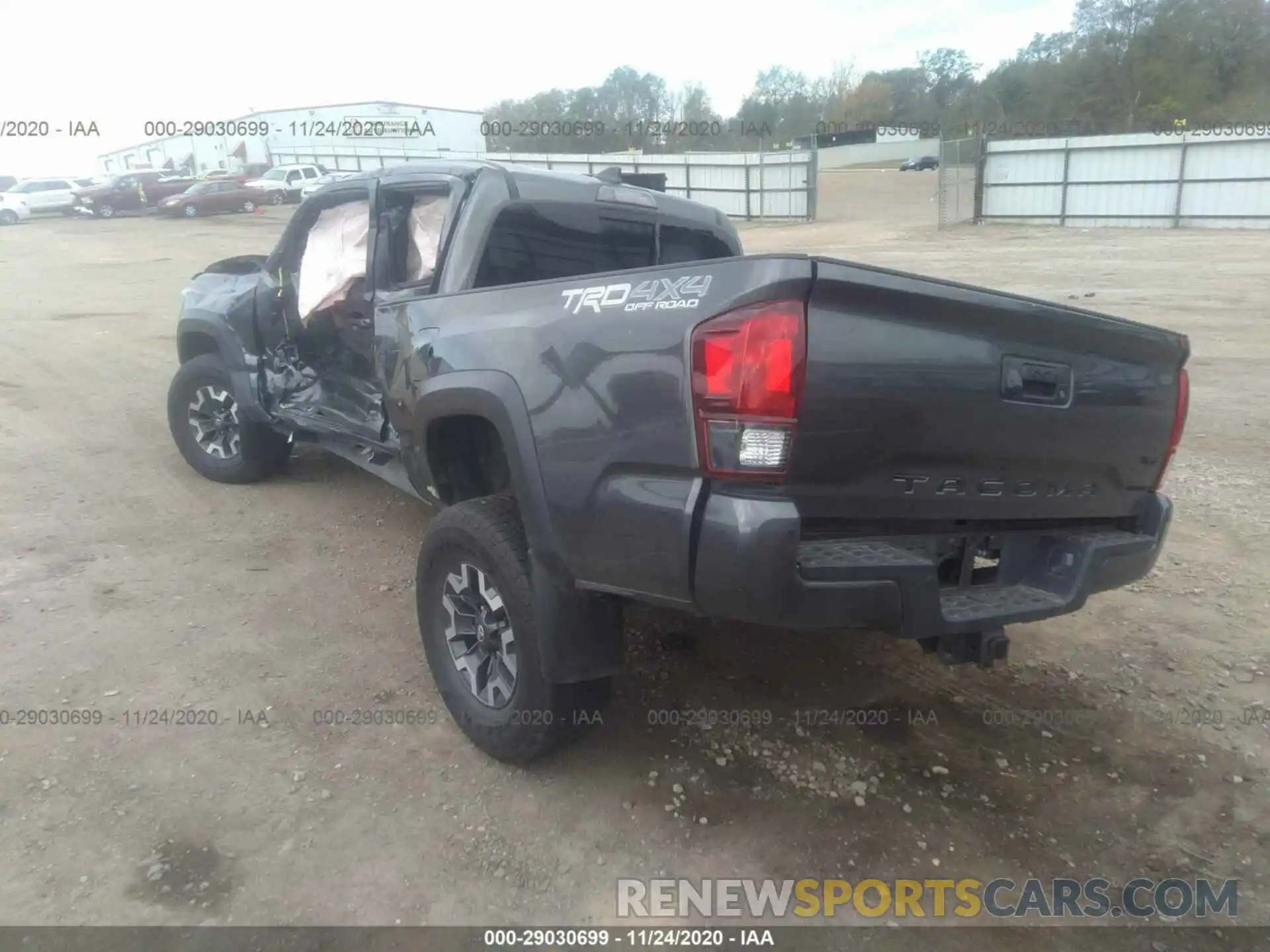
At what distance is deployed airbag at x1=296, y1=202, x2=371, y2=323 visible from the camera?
15.7 feet

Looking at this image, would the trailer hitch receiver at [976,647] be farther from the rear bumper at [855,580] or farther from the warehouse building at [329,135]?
the warehouse building at [329,135]

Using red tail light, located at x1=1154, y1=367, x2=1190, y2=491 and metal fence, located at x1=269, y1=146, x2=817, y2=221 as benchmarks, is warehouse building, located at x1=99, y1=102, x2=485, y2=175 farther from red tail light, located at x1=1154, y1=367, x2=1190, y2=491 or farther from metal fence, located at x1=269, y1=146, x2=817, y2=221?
red tail light, located at x1=1154, y1=367, x2=1190, y2=491

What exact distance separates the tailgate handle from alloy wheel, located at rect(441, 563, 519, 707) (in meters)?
1.70

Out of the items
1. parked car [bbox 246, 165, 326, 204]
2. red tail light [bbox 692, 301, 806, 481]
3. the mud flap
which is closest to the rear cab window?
the mud flap

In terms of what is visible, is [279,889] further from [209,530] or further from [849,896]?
[209,530]

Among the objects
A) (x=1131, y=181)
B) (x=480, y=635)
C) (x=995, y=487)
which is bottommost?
(x=480, y=635)

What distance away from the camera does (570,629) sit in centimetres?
302

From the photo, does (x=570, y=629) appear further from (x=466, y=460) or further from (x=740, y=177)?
(x=740, y=177)

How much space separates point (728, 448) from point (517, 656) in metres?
1.11

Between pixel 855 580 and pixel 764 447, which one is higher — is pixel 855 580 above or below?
below

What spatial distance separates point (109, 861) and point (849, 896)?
86.7 inches

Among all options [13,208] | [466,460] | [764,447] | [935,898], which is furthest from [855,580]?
[13,208]

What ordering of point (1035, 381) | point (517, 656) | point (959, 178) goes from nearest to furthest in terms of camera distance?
point (1035, 381) < point (517, 656) < point (959, 178)

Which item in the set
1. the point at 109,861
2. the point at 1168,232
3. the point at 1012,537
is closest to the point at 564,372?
the point at 1012,537
